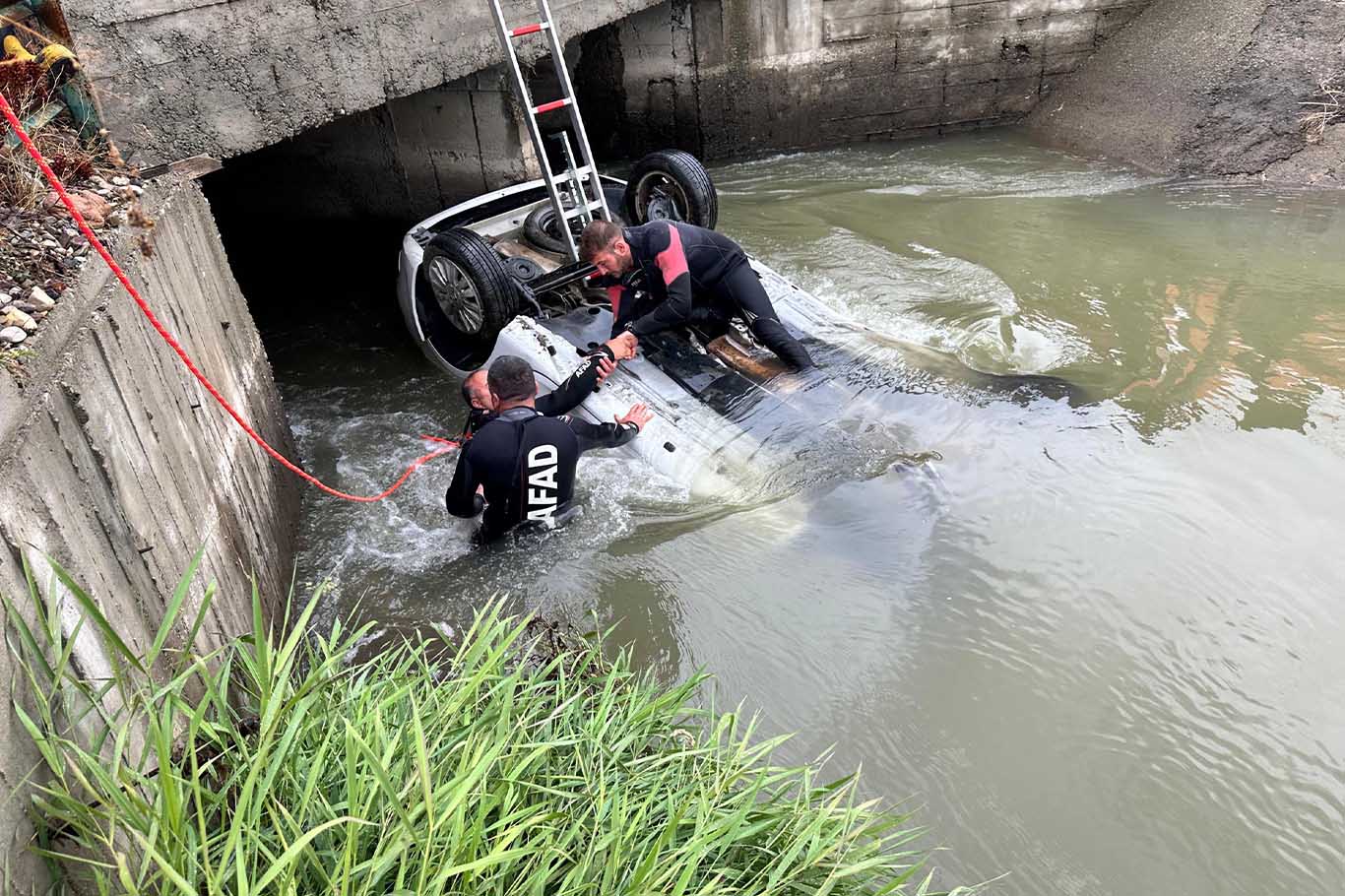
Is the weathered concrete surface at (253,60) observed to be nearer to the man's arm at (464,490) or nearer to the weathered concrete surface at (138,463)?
the weathered concrete surface at (138,463)

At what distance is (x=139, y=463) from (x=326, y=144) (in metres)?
7.10

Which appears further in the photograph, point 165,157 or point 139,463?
point 165,157

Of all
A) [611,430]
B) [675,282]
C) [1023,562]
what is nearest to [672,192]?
[675,282]

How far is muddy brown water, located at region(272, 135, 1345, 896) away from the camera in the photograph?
330 centimetres

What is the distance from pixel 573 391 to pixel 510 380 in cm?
73

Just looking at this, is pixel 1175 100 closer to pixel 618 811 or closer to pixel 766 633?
pixel 766 633

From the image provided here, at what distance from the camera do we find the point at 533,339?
542 cm

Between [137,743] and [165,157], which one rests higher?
[165,157]

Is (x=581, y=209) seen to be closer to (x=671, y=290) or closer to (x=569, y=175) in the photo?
(x=569, y=175)

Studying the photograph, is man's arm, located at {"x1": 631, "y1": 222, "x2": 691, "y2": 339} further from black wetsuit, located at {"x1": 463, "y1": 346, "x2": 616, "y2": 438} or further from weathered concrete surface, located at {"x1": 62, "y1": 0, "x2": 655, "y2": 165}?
weathered concrete surface, located at {"x1": 62, "y1": 0, "x2": 655, "y2": 165}

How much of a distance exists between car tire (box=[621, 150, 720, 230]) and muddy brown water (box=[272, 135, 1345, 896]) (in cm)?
140

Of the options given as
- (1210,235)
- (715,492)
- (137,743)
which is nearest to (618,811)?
(137,743)

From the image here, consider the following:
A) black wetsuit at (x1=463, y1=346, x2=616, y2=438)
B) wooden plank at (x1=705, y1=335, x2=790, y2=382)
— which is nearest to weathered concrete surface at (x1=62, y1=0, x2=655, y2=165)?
black wetsuit at (x1=463, y1=346, x2=616, y2=438)

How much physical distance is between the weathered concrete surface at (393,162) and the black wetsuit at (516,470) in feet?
15.6
